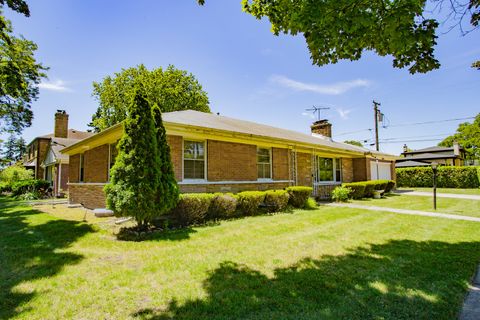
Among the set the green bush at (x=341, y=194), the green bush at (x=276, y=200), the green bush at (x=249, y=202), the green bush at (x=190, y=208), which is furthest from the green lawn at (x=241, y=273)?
the green bush at (x=341, y=194)

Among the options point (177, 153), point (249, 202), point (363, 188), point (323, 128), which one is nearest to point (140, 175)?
point (177, 153)

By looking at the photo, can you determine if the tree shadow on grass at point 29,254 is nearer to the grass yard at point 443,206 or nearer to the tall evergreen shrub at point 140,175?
the tall evergreen shrub at point 140,175

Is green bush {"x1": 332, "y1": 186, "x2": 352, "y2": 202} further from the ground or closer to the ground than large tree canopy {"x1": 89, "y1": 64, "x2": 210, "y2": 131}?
closer to the ground

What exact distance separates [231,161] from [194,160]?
1.86 m

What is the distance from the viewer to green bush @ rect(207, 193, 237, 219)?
8.66 meters

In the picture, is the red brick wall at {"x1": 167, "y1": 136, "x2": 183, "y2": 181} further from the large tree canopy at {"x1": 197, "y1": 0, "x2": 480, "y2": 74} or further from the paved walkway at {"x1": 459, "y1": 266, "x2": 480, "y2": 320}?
the paved walkway at {"x1": 459, "y1": 266, "x2": 480, "y2": 320}

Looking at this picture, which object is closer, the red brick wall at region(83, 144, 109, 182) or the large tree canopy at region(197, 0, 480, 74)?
the large tree canopy at region(197, 0, 480, 74)

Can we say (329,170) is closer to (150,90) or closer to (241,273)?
(241,273)

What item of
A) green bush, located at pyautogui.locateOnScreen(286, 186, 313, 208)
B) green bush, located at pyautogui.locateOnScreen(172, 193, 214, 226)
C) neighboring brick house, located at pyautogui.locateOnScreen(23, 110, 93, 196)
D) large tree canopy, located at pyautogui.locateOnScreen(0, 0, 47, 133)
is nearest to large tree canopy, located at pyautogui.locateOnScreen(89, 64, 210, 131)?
neighboring brick house, located at pyautogui.locateOnScreen(23, 110, 93, 196)

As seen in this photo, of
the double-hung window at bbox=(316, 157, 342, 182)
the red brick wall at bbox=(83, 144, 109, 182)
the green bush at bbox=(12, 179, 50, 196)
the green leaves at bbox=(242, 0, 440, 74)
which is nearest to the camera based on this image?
the green leaves at bbox=(242, 0, 440, 74)

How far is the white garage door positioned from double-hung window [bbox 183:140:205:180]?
56.4 feet

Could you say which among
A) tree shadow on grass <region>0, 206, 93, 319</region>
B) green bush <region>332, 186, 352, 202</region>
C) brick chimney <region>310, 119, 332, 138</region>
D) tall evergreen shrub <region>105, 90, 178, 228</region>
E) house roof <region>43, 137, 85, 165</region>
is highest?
brick chimney <region>310, 119, 332, 138</region>

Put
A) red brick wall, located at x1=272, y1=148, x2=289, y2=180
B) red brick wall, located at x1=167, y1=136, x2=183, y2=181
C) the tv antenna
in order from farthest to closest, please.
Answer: the tv antenna
red brick wall, located at x1=272, y1=148, x2=289, y2=180
red brick wall, located at x1=167, y1=136, x2=183, y2=181

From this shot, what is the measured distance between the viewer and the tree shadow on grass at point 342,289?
295 centimetres
